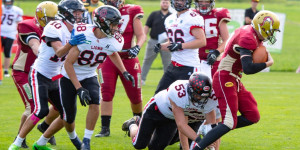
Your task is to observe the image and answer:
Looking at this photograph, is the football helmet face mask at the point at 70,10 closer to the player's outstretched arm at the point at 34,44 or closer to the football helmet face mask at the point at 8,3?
the player's outstretched arm at the point at 34,44

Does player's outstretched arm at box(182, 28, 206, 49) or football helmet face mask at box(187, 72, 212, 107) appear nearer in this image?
football helmet face mask at box(187, 72, 212, 107)

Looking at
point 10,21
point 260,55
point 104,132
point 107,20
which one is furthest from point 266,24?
point 10,21

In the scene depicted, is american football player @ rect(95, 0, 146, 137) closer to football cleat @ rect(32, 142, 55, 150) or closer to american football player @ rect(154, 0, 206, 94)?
american football player @ rect(154, 0, 206, 94)

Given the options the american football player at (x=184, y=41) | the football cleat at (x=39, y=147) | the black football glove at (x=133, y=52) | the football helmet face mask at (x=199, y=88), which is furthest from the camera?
the black football glove at (x=133, y=52)

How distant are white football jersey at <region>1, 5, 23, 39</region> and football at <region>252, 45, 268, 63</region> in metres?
8.97


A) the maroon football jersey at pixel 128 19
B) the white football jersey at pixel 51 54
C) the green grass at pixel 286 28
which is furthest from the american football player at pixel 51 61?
the green grass at pixel 286 28

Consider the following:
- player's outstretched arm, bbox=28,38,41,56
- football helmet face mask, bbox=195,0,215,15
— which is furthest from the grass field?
football helmet face mask, bbox=195,0,215,15

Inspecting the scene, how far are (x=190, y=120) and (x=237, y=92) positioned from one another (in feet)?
1.93

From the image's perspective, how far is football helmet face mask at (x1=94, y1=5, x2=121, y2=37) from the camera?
5.85 m

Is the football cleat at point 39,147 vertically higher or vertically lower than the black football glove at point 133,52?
lower

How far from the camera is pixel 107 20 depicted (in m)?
5.84

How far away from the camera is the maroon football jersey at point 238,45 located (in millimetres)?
5727

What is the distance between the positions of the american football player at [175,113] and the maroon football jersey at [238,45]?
0.40 meters

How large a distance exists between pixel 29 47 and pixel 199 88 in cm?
243
